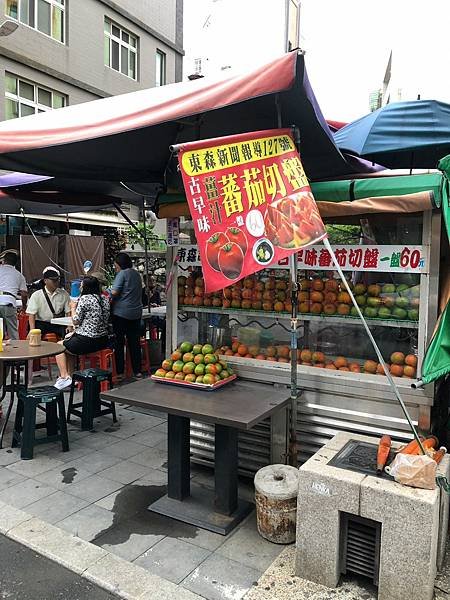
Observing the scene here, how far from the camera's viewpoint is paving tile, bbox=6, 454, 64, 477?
176 inches

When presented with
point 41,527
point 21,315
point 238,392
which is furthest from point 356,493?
point 21,315

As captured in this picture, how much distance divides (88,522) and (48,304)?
493cm

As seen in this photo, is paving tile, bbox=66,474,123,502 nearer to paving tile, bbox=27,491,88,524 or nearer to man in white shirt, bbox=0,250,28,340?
paving tile, bbox=27,491,88,524

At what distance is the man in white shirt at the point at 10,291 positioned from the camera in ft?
26.6

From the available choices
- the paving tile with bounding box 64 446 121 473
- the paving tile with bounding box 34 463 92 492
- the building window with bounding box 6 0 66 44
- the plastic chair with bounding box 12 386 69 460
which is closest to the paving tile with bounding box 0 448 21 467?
the plastic chair with bounding box 12 386 69 460

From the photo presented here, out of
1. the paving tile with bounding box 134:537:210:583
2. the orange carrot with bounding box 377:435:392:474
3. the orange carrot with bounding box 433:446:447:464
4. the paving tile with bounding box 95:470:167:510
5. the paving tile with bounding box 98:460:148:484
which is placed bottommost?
the paving tile with bounding box 134:537:210:583

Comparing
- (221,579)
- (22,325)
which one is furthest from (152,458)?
(22,325)

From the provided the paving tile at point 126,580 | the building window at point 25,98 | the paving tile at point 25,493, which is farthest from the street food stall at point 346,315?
the building window at point 25,98

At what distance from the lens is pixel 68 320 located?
7379 millimetres

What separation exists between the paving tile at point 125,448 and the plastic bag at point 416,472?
2.93 m

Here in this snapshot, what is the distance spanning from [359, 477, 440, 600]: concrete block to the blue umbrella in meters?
2.98

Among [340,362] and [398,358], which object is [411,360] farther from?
[340,362]

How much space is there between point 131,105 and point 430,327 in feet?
8.79

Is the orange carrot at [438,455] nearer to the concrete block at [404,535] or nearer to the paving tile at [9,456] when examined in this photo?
the concrete block at [404,535]
